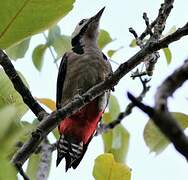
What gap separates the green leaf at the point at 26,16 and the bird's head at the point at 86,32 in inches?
128

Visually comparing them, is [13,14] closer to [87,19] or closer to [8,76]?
[8,76]

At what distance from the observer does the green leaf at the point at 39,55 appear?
3051mm

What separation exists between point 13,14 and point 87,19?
385 centimetres

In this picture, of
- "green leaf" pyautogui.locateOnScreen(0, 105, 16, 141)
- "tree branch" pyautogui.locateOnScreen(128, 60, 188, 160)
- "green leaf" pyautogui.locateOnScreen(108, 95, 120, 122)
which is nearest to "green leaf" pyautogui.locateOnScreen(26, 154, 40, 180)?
"green leaf" pyautogui.locateOnScreen(108, 95, 120, 122)

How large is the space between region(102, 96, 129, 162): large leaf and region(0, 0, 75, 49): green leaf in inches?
48.8

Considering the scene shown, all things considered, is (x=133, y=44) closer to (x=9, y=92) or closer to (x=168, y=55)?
(x=168, y=55)

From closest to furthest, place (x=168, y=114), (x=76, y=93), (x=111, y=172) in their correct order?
(x=168, y=114) → (x=111, y=172) → (x=76, y=93)

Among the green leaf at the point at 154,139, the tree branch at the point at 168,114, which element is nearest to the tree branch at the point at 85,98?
the green leaf at the point at 154,139

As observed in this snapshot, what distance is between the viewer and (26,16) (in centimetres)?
159

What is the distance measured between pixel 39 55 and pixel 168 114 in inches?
105

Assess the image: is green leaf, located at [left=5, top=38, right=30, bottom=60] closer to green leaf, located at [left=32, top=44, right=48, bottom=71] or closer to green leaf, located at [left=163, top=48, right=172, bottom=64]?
green leaf, located at [left=32, top=44, right=48, bottom=71]

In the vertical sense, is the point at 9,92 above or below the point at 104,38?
below

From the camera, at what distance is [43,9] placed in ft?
5.30

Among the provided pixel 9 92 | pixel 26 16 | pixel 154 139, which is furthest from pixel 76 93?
pixel 26 16
